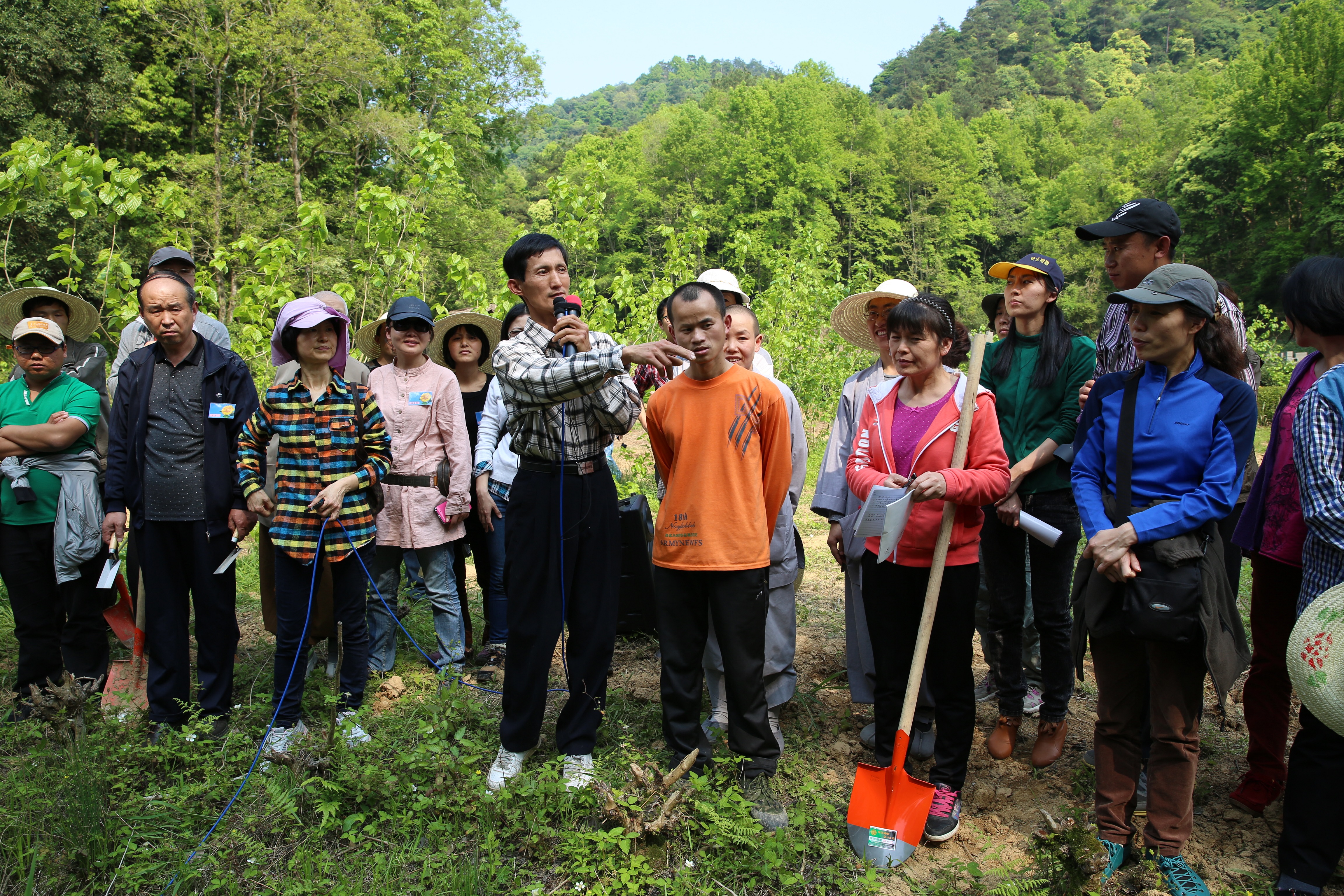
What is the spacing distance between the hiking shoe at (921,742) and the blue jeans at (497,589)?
225cm

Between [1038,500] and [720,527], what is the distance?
61.8 inches

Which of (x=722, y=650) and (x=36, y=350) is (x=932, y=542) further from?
(x=36, y=350)

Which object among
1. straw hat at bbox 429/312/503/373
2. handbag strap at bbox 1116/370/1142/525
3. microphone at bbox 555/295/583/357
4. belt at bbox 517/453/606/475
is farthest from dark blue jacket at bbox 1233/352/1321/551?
straw hat at bbox 429/312/503/373

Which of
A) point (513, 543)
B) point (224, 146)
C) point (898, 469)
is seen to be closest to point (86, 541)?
point (513, 543)

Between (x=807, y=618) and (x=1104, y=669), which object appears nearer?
(x=1104, y=669)

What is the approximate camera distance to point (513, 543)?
309 cm

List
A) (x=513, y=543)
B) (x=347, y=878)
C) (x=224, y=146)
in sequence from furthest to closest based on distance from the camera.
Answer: (x=224, y=146), (x=513, y=543), (x=347, y=878)

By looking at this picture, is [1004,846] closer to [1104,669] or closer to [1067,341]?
[1104,669]

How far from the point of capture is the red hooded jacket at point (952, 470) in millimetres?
2883

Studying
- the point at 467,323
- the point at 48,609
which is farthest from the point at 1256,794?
the point at 48,609

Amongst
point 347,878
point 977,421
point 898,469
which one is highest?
point 977,421

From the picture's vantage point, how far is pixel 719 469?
2.96 metres

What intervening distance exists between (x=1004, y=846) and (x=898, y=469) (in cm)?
140

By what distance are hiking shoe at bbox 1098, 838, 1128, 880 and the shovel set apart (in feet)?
1.82
